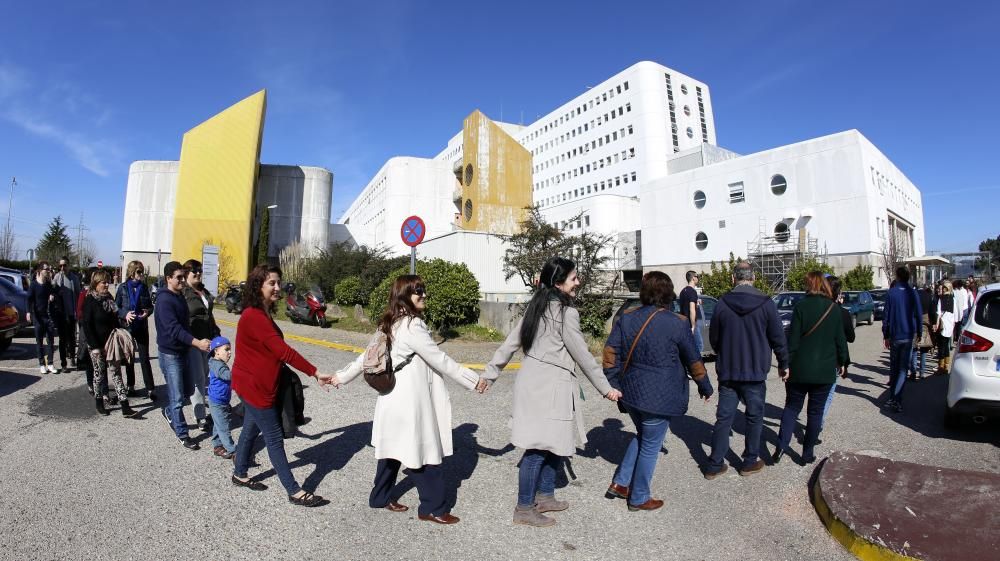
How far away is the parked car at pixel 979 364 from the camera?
4980 mm

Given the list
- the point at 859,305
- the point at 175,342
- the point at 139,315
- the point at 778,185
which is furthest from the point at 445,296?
the point at 778,185

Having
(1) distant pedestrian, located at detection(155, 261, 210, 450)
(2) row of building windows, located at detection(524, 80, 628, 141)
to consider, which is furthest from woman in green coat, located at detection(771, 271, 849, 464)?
(2) row of building windows, located at detection(524, 80, 628, 141)

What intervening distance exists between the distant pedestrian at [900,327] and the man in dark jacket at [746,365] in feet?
10.9

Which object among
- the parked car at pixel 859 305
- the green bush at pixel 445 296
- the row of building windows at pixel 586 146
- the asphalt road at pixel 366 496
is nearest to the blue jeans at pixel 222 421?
the asphalt road at pixel 366 496

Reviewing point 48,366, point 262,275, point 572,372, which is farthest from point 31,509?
point 48,366

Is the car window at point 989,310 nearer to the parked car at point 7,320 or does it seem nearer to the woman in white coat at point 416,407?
the woman in white coat at point 416,407

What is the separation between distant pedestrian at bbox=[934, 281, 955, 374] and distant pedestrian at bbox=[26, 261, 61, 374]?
593 inches

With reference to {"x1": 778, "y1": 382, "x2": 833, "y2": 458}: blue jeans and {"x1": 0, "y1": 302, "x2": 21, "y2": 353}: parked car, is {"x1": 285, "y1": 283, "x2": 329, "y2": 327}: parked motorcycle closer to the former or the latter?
{"x1": 0, "y1": 302, "x2": 21, "y2": 353}: parked car

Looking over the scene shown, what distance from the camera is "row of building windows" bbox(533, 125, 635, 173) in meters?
64.3

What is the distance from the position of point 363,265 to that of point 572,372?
18.6 metres

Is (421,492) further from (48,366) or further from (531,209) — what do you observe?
(531,209)

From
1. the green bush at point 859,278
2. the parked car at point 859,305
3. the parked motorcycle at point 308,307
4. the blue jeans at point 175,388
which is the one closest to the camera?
the blue jeans at point 175,388

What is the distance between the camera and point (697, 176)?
39.7 metres

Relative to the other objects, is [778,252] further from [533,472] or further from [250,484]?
[250,484]
